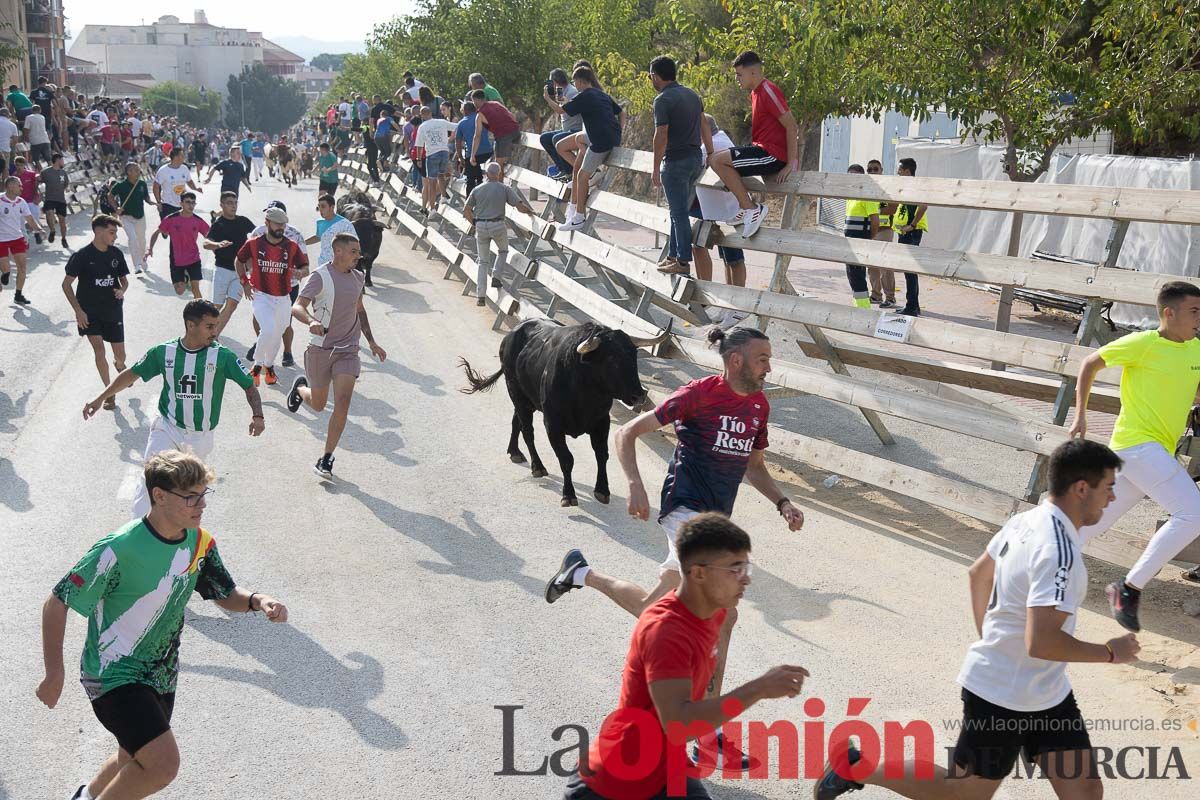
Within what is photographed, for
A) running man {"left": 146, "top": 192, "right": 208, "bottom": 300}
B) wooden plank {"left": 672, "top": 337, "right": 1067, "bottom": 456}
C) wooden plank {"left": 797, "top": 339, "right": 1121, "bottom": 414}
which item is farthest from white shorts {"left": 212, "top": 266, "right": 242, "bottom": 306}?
wooden plank {"left": 797, "top": 339, "right": 1121, "bottom": 414}

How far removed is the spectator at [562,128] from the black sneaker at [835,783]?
1095cm

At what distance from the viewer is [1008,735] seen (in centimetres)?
429

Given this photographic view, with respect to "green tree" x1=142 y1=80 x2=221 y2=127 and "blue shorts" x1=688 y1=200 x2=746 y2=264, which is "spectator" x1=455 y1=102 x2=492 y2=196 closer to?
"blue shorts" x1=688 y1=200 x2=746 y2=264

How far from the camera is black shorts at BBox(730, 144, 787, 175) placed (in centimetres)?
1069

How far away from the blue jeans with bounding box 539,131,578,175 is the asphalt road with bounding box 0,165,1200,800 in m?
4.12

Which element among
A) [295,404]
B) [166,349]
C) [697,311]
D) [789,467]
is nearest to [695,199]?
[697,311]

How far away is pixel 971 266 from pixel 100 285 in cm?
892

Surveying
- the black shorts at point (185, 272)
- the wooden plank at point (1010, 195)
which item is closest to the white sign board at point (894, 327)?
the wooden plank at point (1010, 195)

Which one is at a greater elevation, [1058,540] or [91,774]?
[1058,540]

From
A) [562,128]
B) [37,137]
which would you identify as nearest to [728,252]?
[562,128]

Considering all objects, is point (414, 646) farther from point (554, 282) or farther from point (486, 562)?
point (554, 282)

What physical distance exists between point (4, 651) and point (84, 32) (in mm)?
219484

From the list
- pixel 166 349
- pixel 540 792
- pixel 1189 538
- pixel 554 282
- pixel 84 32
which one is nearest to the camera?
pixel 540 792

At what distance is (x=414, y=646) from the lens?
6.95 meters
